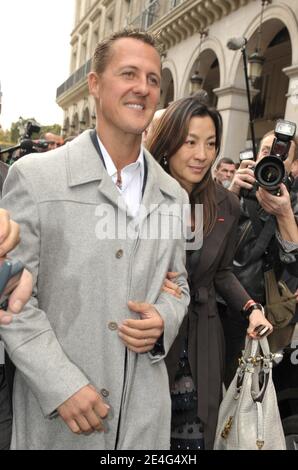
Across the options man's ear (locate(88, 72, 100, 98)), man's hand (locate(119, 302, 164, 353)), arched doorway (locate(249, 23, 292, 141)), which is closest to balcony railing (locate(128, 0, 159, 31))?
arched doorway (locate(249, 23, 292, 141))

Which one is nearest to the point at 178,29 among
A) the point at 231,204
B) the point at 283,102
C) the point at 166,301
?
the point at 283,102

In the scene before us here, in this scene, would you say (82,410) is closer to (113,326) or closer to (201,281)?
(113,326)

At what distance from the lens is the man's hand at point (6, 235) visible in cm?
108

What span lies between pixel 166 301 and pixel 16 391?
57 centimetres

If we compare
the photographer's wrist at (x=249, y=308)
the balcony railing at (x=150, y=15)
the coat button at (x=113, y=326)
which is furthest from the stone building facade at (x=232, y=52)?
the coat button at (x=113, y=326)

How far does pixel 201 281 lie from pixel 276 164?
27.6 inches

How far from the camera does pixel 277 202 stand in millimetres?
2373

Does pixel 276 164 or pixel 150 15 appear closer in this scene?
pixel 276 164

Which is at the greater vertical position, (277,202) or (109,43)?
(109,43)

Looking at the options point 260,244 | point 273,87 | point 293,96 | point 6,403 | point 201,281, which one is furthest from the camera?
point 273,87

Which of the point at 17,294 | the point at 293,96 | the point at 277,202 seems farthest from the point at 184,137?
the point at 293,96

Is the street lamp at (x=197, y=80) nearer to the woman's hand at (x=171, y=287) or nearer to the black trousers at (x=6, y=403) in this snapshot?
the woman's hand at (x=171, y=287)

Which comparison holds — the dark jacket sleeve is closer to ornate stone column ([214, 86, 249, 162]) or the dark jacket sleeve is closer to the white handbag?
the white handbag

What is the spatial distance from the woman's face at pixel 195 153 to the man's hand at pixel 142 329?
898 millimetres
